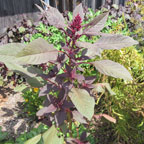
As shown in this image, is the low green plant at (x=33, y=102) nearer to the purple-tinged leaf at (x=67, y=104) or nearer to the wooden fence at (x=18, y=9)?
the wooden fence at (x=18, y=9)

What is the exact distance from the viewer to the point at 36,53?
69 cm

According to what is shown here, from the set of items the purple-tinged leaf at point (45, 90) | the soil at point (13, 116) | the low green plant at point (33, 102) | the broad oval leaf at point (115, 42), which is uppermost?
the broad oval leaf at point (115, 42)

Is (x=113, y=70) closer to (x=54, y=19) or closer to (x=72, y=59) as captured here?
(x=72, y=59)

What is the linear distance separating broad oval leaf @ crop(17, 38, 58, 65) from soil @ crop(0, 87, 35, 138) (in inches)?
64.7

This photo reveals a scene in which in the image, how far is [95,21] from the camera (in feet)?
2.69

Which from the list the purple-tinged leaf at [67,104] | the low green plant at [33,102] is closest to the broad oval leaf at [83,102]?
the purple-tinged leaf at [67,104]

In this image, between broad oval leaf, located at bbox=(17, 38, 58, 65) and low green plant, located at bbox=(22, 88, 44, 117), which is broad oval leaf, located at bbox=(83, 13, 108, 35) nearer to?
broad oval leaf, located at bbox=(17, 38, 58, 65)

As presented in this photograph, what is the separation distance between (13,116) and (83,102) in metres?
1.82

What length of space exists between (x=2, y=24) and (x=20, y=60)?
251 cm

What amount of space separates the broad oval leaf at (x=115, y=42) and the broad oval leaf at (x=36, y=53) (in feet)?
0.63

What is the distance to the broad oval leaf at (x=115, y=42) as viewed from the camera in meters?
0.76

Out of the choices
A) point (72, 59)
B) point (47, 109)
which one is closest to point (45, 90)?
point (47, 109)

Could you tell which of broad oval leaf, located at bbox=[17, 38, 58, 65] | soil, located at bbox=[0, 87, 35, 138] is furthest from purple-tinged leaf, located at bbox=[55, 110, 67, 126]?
soil, located at bbox=[0, 87, 35, 138]

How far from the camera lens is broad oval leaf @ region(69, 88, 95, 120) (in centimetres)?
75
